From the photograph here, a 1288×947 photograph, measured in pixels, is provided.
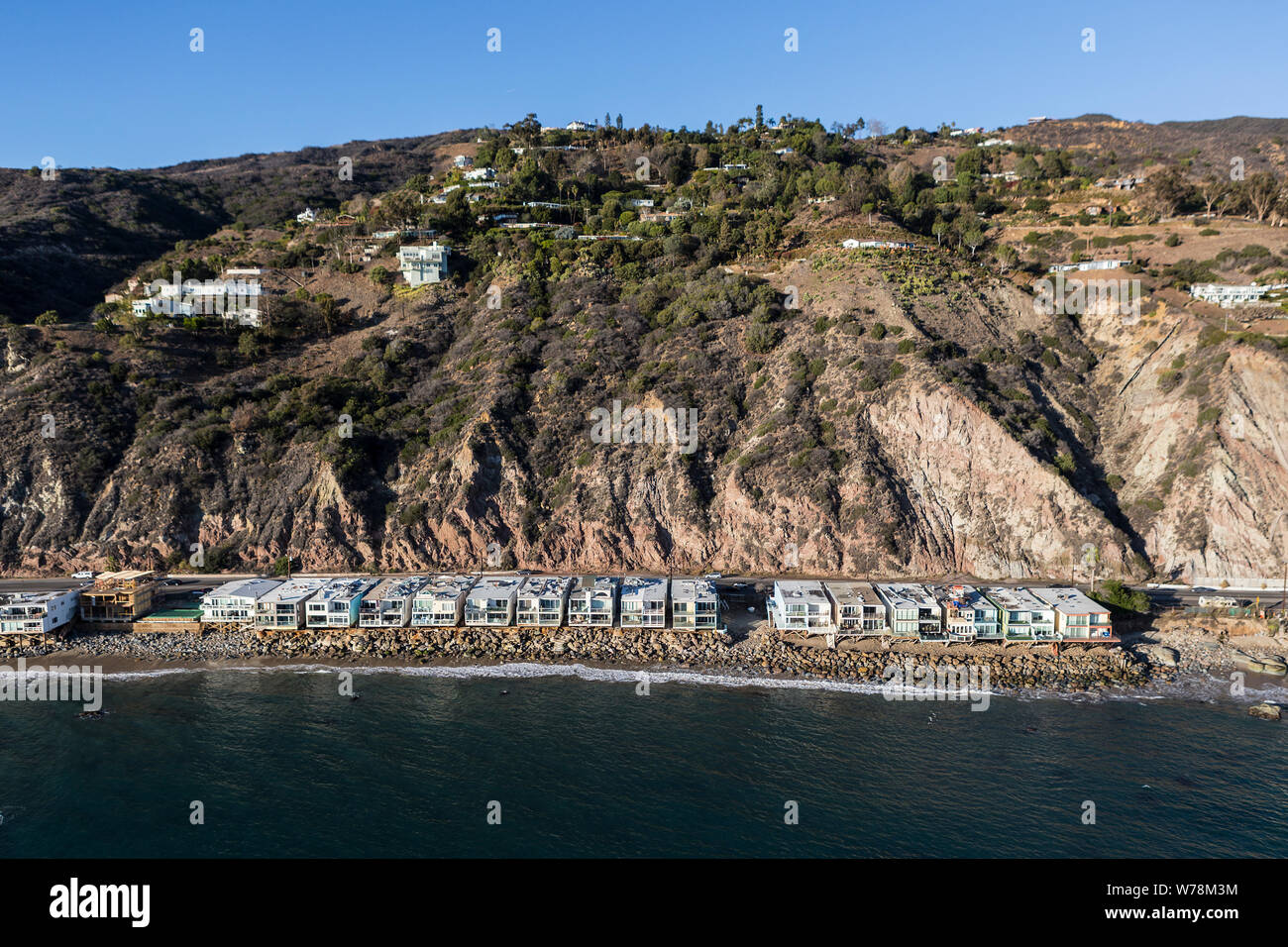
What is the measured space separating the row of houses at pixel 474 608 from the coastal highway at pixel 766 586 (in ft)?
11.7

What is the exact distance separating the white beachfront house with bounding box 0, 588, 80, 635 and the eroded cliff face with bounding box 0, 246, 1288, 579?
4799mm

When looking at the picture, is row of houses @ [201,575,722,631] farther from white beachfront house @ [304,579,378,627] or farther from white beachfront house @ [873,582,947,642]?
white beachfront house @ [873,582,947,642]

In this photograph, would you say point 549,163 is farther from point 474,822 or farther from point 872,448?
point 474,822

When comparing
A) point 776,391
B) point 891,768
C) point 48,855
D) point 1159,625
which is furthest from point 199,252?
point 1159,625

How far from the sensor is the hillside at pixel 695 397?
48.0 m

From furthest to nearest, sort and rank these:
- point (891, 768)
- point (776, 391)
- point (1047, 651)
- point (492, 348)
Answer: point (492, 348) → point (776, 391) → point (1047, 651) → point (891, 768)

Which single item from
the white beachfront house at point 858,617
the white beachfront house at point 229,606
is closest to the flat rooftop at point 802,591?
the white beachfront house at point 858,617

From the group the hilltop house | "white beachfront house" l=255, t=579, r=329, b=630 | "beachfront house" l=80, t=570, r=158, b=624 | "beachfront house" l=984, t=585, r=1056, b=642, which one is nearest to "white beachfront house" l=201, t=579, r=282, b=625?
"white beachfront house" l=255, t=579, r=329, b=630

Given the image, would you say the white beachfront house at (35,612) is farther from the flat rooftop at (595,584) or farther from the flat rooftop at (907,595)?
the flat rooftop at (907,595)

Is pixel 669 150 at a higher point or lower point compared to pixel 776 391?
higher

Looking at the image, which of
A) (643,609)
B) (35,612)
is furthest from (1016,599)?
(35,612)

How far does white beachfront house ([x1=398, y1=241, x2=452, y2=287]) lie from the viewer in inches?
2768

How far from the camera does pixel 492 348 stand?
61.5m

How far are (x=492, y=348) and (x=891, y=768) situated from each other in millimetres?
44467
